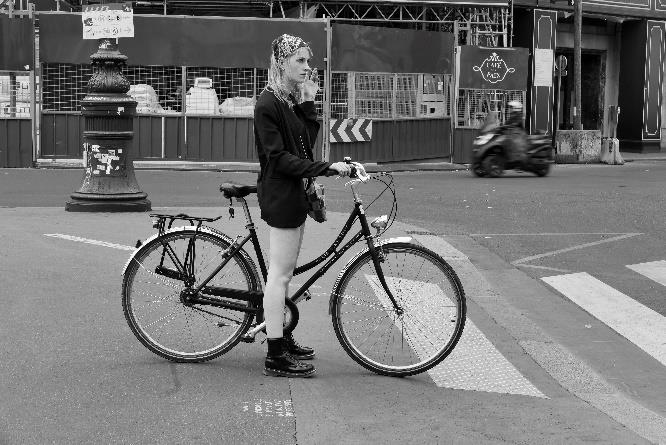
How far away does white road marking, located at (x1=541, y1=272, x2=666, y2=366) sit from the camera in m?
7.56

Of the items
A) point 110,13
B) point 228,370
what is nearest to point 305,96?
point 228,370

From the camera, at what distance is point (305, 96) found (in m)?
5.96

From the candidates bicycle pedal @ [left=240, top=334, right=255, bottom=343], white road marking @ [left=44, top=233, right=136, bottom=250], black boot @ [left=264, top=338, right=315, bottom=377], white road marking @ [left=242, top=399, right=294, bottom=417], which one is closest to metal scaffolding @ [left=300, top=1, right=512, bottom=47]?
white road marking @ [left=44, top=233, right=136, bottom=250]

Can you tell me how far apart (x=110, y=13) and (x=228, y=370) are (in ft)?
26.9

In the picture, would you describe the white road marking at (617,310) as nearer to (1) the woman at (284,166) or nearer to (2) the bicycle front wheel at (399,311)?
(2) the bicycle front wheel at (399,311)

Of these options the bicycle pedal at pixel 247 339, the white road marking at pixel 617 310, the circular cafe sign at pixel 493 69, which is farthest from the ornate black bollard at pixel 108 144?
the circular cafe sign at pixel 493 69

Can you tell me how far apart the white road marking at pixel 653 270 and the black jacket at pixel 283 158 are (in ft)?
14.9

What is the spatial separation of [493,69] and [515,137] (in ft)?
15.6

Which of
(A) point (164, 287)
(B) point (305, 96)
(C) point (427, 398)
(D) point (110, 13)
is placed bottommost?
(C) point (427, 398)

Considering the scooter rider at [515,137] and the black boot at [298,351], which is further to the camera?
the scooter rider at [515,137]

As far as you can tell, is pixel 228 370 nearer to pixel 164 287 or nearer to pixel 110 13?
pixel 164 287

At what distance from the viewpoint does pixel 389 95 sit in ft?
79.6

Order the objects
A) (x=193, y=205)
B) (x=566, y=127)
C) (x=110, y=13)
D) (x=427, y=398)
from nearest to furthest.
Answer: (x=427, y=398)
(x=110, y=13)
(x=193, y=205)
(x=566, y=127)

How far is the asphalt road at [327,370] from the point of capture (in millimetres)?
5180
